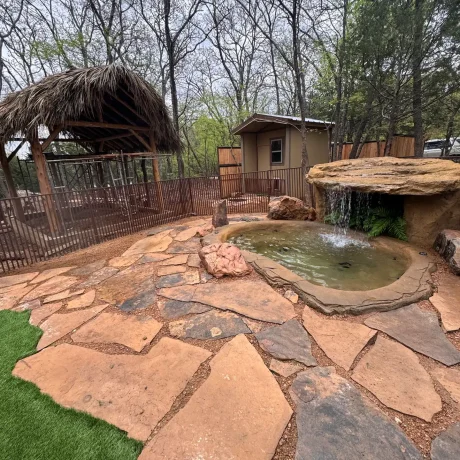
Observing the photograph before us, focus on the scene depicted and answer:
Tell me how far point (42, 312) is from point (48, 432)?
65.4 inches

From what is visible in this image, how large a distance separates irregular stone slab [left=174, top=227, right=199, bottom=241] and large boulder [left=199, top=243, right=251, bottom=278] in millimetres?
1506

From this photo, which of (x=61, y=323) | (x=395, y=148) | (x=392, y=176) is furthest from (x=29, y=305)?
(x=395, y=148)

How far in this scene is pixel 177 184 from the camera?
699 centimetres

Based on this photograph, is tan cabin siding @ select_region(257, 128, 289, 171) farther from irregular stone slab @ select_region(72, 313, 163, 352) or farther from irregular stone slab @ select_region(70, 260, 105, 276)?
irregular stone slab @ select_region(72, 313, 163, 352)

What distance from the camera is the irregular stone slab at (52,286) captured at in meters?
3.07

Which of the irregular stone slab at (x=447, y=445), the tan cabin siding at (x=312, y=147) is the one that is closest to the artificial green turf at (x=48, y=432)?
the irregular stone slab at (x=447, y=445)

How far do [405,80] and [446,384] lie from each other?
845 centimetres

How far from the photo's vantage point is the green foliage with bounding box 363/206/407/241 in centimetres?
408

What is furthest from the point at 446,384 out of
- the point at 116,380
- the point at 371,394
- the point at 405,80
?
the point at 405,80

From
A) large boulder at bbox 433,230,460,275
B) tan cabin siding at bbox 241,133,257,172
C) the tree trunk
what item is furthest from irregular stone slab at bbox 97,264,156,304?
tan cabin siding at bbox 241,133,257,172

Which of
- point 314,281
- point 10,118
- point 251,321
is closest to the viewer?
point 251,321

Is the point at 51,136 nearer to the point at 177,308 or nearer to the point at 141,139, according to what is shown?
the point at 141,139

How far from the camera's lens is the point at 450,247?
10.6 feet

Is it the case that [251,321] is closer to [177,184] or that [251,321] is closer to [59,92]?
[177,184]
